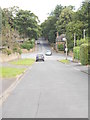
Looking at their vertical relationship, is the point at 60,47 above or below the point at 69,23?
below

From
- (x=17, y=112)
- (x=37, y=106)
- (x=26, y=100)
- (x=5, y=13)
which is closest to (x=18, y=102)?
(x=26, y=100)

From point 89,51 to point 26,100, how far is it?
23.7 meters

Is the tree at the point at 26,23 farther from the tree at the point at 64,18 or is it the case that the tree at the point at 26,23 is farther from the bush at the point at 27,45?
the tree at the point at 64,18

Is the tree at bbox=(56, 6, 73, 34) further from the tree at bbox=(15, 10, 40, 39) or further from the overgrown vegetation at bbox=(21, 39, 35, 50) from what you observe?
the overgrown vegetation at bbox=(21, 39, 35, 50)

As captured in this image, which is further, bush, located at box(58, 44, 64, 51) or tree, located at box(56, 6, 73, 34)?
tree, located at box(56, 6, 73, 34)

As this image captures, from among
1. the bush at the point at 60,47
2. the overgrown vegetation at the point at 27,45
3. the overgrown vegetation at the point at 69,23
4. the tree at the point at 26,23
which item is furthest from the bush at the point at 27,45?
the overgrown vegetation at the point at 69,23

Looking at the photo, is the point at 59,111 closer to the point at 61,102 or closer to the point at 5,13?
the point at 61,102

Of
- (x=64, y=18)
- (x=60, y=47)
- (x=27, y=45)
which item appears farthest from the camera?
(x=64, y=18)

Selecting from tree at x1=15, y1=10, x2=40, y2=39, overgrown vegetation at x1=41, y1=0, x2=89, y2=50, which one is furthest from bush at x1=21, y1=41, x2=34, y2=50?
overgrown vegetation at x1=41, y1=0, x2=89, y2=50

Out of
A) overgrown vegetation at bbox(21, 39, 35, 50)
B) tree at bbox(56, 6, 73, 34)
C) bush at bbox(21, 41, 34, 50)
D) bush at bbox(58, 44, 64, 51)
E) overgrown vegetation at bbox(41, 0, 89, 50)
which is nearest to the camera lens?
overgrown vegetation at bbox(41, 0, 89, 50)

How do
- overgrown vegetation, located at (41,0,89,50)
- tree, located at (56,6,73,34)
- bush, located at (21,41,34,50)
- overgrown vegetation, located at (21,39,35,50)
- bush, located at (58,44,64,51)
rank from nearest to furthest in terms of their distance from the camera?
1. overgrown vegetation, located at (41,0,89,50)
2. bush, located at (21,41,34,50)
3. overgrown vegetation, located at (21,39,35,50)
4. bush, located at (58,44,64,51)
5. tree, located at (56,6,73,34)

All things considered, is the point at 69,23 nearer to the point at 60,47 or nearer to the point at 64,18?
the point at 60,47

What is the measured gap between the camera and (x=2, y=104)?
29.6 ft

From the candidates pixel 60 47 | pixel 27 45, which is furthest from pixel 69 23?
pixel 27 45
